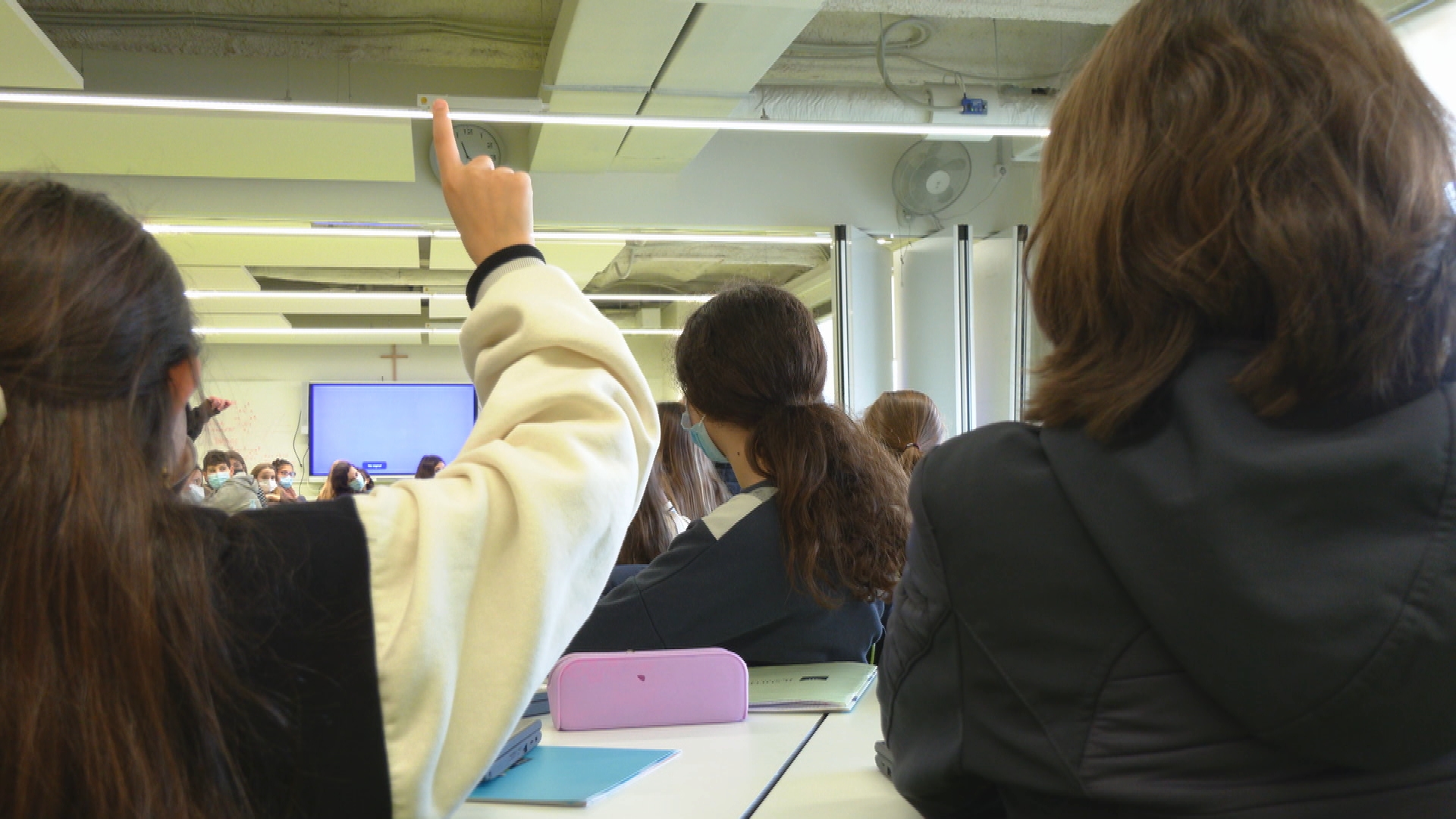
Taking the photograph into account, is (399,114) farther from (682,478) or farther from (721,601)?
(721,601)

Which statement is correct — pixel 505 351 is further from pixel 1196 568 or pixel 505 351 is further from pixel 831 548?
pixel 831 548

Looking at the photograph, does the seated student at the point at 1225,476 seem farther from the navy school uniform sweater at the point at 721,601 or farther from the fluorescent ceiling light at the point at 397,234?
the fluorescent ceiling light at the point at 397,234

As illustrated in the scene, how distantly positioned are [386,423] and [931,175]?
23.4ft

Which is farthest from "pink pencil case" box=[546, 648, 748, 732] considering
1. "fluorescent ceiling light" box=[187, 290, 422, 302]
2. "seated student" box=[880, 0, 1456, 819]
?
"fluorescent ceiling light" box=[187, 290, 422, 302]

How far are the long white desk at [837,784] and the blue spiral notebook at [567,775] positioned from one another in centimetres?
17

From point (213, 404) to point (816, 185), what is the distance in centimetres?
651

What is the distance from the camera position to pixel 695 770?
129 centimetres

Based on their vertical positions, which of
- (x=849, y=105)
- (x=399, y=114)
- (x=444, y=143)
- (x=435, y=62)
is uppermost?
(x=435, y=62)

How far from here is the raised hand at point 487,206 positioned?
3.38ft

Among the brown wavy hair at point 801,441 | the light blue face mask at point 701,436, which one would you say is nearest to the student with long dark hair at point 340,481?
the light blue face mask at point 701,436

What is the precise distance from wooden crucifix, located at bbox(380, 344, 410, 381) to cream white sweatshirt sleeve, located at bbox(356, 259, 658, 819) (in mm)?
12437

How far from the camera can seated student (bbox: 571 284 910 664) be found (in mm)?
1782

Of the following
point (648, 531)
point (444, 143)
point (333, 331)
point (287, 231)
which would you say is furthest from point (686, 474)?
point (333, 331)

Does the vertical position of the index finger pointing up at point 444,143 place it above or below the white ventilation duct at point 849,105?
below
